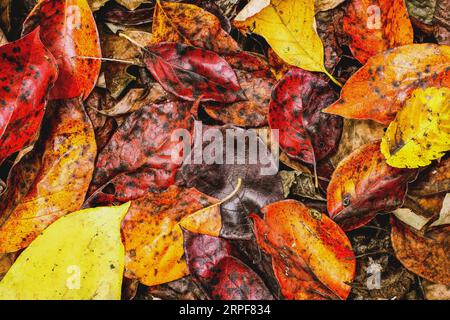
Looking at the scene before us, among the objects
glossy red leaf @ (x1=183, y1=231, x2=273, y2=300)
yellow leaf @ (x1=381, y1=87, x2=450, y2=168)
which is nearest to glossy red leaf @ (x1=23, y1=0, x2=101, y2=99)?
glossy red leaf @ (x1=183, y1=231, x2=273, y2=300)

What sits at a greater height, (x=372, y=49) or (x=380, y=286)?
(x=372, y=49)

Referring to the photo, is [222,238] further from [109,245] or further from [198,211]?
[109,245]

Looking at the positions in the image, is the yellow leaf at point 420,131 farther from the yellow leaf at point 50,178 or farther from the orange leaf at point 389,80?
the yellow leaf at point 50,178

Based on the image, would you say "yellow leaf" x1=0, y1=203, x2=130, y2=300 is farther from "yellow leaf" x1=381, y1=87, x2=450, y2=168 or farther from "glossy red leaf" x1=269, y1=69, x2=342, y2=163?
"yellow leaf" x1=381, y1=87, x2=450, y2=168

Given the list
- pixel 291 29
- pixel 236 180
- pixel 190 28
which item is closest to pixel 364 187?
pixel 236 180

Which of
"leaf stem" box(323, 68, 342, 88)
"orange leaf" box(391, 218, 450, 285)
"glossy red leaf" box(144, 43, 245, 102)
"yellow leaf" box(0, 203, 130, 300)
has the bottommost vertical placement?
"orange leaf" box(391, 218, 450, 285)

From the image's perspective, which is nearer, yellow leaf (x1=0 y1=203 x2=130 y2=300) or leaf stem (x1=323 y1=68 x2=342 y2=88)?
yellow leaf (x1=0 y1=203 x2=130 y2=300)

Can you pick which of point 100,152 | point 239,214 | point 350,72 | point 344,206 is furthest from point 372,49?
point 100,152
